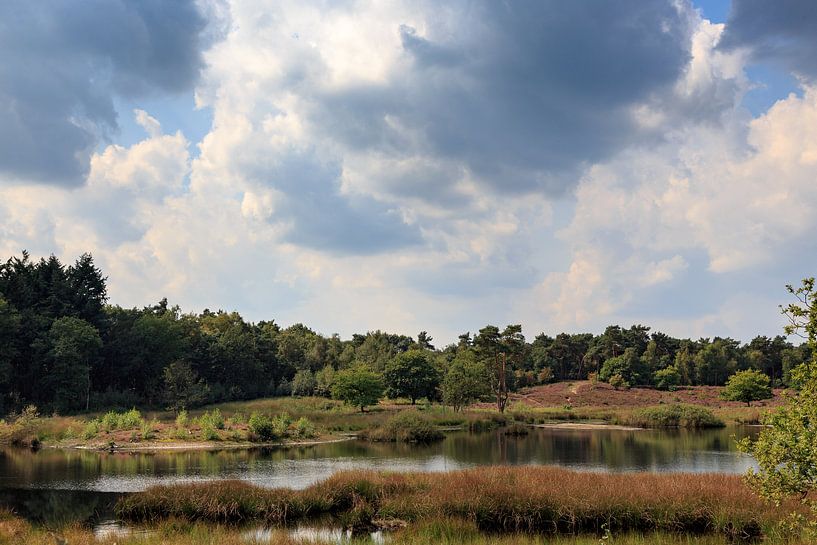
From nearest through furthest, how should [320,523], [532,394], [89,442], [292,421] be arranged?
1. [320,523]
2. [89,442]
3. [292,421]
4. [532,394]

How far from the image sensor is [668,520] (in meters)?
24.2

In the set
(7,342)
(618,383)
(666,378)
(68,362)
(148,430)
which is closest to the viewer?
(148,430)

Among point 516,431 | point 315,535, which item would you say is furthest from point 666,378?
point 315,535

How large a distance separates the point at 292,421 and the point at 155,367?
4602cm

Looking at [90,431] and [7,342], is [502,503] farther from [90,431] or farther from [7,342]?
[7,342]

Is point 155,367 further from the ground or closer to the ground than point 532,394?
further from the ground

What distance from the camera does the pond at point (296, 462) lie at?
32844 millimetres

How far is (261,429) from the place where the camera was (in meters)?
61.5

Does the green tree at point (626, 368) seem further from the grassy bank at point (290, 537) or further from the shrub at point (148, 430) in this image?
the grassy bank at point (290, 537)

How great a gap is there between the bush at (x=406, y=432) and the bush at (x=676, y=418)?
116ft

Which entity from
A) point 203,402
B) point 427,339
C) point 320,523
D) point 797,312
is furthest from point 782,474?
point 427,339

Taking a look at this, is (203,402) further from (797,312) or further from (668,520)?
(797,312)

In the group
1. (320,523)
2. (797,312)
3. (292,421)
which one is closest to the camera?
(797,312)

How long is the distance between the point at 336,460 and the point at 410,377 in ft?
198
